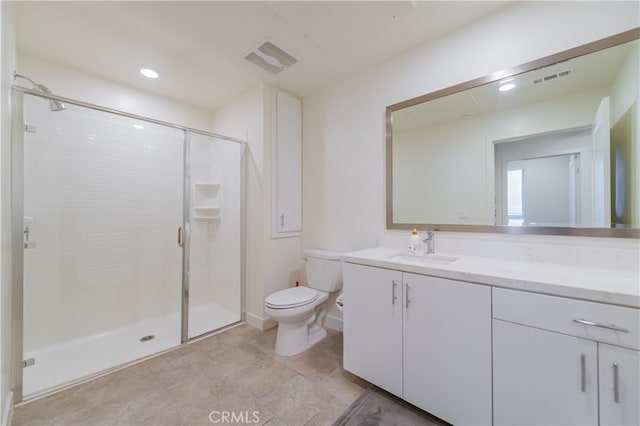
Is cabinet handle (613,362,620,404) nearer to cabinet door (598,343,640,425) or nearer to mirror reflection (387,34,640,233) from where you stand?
cabinet door (598,343,640,425)

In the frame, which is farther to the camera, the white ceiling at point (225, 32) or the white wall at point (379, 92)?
the white ceiling at point (225, 32)

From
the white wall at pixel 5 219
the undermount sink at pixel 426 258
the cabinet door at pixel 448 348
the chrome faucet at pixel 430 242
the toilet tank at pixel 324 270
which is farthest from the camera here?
the toilet tank at pixel 324 270

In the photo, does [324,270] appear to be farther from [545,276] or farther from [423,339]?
[545,276]

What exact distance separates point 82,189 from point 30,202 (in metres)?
0.34

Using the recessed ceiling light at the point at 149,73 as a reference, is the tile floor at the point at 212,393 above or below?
below

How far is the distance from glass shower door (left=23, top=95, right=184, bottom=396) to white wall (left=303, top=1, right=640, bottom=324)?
1.44 metres

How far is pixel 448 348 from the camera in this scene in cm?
124

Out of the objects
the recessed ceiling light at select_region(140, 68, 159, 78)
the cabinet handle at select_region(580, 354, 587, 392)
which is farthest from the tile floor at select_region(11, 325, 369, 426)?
the recessed ceiling light at select_region(140, 68, 159, 78)

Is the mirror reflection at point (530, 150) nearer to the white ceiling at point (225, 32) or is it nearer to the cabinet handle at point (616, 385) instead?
the white ceiling at point (225, 32)

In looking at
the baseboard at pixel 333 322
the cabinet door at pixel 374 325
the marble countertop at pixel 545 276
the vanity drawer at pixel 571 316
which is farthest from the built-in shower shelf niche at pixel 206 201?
the vanity drawer at pixel 571 316

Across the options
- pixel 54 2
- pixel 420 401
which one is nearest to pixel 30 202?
pixel 54 2

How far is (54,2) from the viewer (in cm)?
153

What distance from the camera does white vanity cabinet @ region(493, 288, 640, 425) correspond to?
2.89 ft

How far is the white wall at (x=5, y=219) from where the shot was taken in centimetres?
126
